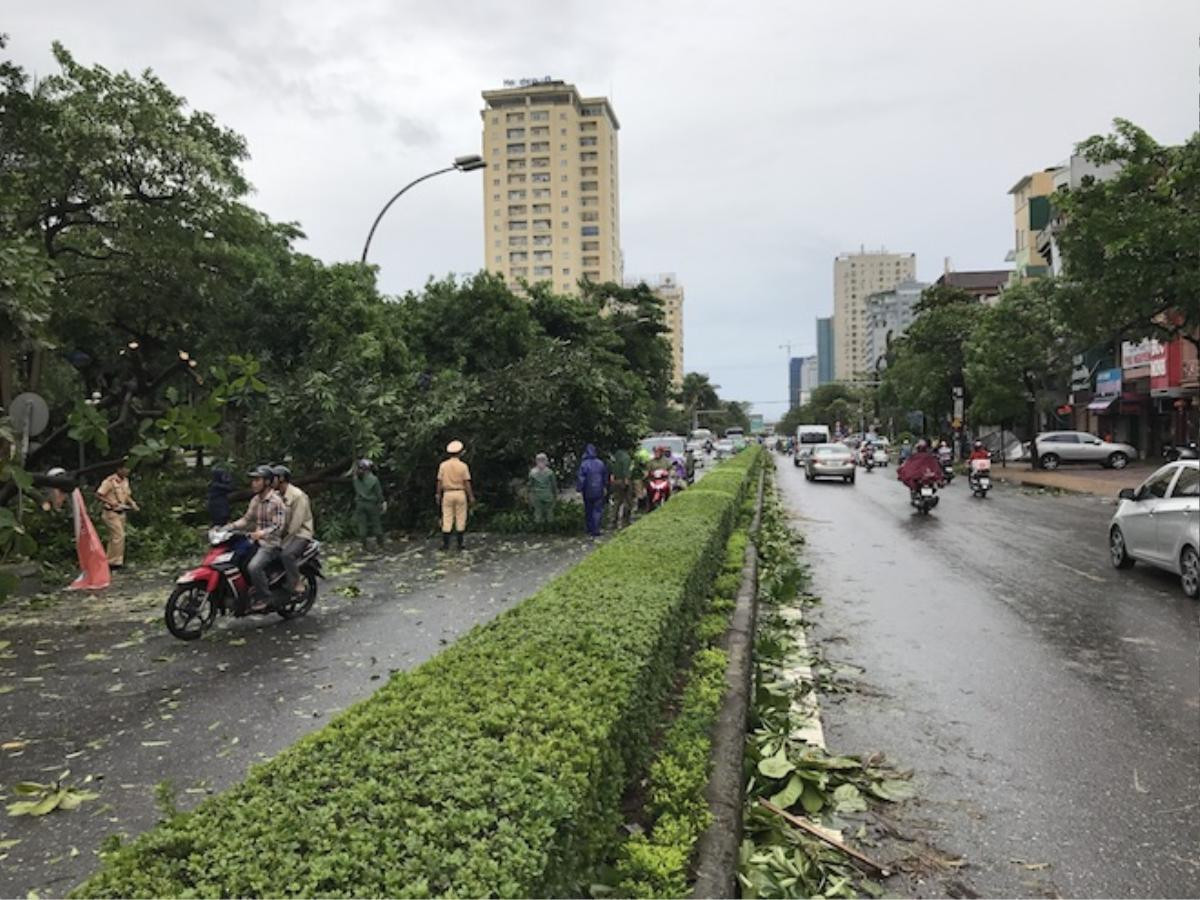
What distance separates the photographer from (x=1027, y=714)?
18.4 feet

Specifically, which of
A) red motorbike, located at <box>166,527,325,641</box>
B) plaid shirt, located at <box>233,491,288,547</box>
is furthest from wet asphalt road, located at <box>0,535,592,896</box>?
plaid shirt, located at <box>233,491,288,547</box>

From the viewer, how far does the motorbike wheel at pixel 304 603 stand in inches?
348

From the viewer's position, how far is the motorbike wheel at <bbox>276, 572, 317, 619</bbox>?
8836mm

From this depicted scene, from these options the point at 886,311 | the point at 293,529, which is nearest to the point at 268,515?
the point at 293,529

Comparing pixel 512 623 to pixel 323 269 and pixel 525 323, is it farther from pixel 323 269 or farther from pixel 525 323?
pixel 525 323

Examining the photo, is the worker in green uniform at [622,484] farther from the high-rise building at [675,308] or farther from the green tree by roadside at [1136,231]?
the high-rise building at [675,308]

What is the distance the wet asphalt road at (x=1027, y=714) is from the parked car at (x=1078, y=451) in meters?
27.9

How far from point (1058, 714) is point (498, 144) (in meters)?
136

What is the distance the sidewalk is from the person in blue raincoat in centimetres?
1560

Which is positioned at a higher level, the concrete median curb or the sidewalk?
the concrete median curb

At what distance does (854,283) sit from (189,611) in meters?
191

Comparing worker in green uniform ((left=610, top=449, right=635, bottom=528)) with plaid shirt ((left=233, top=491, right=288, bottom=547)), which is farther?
worker in green uniform ((left=610, top=449, right=635, bottom=528))

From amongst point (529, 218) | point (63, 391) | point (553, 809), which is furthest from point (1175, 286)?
point (529, 218)

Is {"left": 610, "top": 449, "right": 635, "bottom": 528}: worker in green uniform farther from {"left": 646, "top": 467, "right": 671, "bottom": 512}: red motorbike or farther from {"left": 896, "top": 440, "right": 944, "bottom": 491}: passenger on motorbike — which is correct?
{"left": 896, "top": 440, "right": 944, "bottom": 491}: passenger on motorbike
